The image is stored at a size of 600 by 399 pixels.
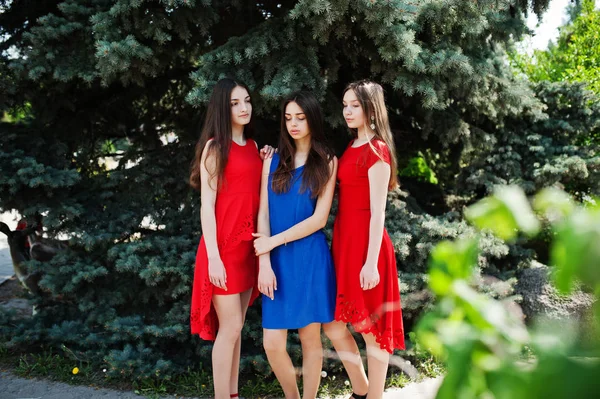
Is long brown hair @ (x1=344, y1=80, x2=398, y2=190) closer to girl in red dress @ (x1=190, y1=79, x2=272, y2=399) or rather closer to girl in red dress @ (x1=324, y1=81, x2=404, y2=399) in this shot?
girl in red dress @ (x1=324, y1=81, x2=404, y2=399)

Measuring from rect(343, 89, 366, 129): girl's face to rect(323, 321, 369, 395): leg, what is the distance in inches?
48.7

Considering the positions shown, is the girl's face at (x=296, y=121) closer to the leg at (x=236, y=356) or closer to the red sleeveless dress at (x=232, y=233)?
the red sleeveless dress at (x=232, y=233)

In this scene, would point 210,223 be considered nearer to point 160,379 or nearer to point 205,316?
point 205,316

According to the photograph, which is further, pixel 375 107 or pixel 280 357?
pixel 280 357

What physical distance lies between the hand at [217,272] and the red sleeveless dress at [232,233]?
0.07 metres

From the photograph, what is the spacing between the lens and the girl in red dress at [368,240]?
118 inches

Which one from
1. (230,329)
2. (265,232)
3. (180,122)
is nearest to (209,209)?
(265,232)

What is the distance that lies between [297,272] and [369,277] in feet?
1.40

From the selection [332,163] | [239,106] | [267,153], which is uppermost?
[239,106]

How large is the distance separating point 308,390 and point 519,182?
3.27m

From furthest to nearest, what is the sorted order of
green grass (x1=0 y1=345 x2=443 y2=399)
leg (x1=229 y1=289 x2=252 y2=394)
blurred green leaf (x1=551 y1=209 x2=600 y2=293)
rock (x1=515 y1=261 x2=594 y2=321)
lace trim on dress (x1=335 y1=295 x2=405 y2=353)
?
1. rock (x1=515 y1=261 x2=594 y2=321)
2. green grass (x1=0 y1=345 x2=443 y2=399)
3. leg (x1=229 y1=289 x2=252 y2=394)
4. lace trim on dress (x1=335 y1=295 x2=405 y2=353)
5. blurred green leaf (x1=551 y1=209 x2=600 y2=293)

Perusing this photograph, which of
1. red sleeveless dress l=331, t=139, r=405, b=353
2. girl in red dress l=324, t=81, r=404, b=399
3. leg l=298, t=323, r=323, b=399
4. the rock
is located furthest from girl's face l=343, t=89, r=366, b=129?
the rock

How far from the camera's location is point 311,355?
3.30m

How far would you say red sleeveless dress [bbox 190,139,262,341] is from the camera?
319cm
